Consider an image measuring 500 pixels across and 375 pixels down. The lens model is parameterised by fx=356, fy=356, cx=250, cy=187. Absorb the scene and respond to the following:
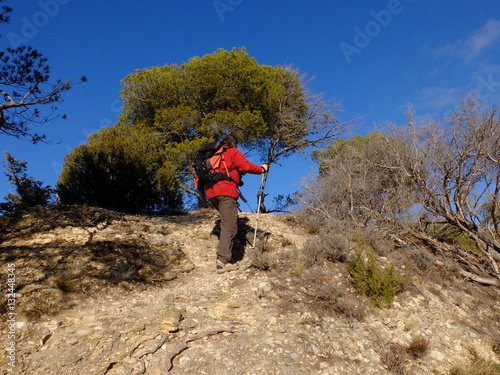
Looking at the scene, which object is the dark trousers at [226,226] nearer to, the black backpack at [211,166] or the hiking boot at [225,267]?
the hiking boot at [225,267]

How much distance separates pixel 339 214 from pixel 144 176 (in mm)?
5480

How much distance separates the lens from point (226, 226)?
5.55 meters

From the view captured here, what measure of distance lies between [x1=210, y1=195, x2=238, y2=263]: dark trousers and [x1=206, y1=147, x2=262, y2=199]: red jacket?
10 centimetres

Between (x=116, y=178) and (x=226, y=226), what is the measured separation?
5207 millimetres

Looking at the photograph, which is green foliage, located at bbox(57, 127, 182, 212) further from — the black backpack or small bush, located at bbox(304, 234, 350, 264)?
small bush, located at bbox(304, 234, 350, 264)

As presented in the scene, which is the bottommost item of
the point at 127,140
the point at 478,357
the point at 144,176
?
the point at 478,357

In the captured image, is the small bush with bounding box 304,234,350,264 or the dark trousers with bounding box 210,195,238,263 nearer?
the dark trousers with bounding box 210,195,238,263

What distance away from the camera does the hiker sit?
18.1ft

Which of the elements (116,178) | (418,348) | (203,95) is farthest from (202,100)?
(418,348)

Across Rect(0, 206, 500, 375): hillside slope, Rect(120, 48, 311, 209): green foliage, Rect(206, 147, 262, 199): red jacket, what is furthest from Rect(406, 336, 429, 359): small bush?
Rect(120, 48, 311, 209): green foliage

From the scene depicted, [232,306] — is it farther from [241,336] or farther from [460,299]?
[460,299]

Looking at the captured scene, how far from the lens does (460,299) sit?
5.57 meters

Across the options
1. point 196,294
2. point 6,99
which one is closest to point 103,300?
point 196,294

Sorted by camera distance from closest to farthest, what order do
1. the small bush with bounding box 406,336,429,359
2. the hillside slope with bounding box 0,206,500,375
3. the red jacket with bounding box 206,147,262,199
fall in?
the hillside slope with bounding box 0,206,500,375 < the small bush with bounding box 406,336,429,359 < the red jacket with bounding box 206,147,262,199
